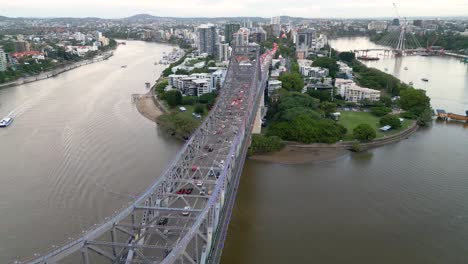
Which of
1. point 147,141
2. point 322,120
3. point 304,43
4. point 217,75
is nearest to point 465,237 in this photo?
point 322,120

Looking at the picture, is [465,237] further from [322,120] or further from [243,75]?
[243,75]

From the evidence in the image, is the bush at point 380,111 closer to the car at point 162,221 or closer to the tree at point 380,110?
the tree at point 380,110

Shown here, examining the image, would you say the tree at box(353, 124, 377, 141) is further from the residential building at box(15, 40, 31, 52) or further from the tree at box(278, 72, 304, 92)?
the residential building at box(15, 40, 31, 52)

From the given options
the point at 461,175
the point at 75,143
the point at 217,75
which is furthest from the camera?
the point at 217,75

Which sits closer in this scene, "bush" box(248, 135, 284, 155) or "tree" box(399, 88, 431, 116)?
"bush" box(248, 135, 284, 155)

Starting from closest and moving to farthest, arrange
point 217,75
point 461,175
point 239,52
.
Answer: point 461,175, point 239,52, point 217,75

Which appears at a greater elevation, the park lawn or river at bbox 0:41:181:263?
the park lawn

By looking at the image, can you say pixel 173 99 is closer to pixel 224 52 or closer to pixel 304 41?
pixel 224 52

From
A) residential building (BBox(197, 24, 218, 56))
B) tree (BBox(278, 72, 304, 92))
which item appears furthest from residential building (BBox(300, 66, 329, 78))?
residential building (BBox(197, 24, 218, 56))
